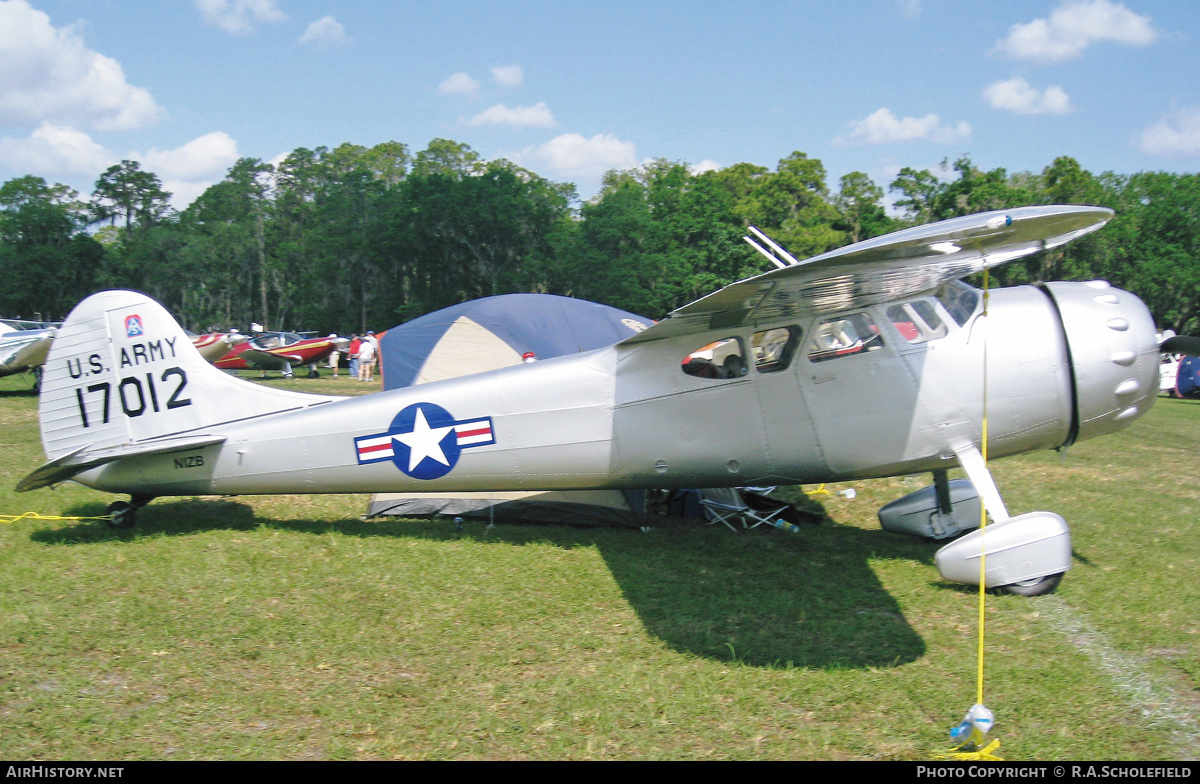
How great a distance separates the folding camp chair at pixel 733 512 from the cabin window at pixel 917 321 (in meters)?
2.25

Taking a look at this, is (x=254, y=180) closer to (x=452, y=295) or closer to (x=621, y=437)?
(x=452, y=295)

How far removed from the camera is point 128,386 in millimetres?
6453

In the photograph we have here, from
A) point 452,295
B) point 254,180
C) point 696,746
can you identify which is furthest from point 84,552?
point 254,180

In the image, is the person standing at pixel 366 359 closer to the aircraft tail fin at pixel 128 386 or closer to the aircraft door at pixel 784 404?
the aircraft tail fin at pixel 128 386

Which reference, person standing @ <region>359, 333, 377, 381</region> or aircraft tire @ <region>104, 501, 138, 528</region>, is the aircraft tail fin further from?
person standing @ <region>359, 333, 377, 381</region>

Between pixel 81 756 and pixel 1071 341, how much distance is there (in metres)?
6.33

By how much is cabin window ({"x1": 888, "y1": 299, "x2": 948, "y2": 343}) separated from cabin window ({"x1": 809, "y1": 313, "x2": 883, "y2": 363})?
0.19 metres

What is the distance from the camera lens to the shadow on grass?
4.61 meters

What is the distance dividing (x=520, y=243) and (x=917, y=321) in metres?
49.1

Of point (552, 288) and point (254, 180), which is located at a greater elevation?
point (254, 180)

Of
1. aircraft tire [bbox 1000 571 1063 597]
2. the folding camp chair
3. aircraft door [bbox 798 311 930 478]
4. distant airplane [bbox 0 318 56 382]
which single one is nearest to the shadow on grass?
the folding camp chair

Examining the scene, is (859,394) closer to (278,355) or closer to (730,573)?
(730,573)

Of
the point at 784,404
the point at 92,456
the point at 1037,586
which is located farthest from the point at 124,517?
the point at 1037,586

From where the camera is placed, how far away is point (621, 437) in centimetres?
607
